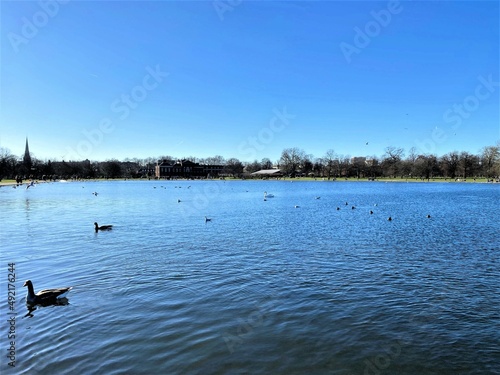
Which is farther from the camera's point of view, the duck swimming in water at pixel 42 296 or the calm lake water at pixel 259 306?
the duck swimming in water at pixel 42 296

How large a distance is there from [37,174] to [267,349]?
20338 cm

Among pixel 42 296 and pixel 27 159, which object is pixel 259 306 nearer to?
pixel 42 296

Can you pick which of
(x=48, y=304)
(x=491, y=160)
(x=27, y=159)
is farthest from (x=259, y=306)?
(x=27, y=159)

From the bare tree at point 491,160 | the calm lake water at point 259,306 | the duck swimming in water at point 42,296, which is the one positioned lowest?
the calm lake water at point 259,306

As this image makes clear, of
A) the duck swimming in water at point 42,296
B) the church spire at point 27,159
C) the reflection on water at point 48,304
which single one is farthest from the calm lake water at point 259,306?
the church spire at point 27,159

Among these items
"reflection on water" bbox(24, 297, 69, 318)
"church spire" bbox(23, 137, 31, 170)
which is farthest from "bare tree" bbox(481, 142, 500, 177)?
"church spire" bbox(23, 137, 31, 170)

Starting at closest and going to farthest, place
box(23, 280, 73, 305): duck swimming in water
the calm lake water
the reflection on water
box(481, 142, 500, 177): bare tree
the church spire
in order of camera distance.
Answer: the calm lake water → the reflection on water → box(23, 280, 73, 305): duck swimming in water → box(481, 142, 500, 177): bare tree → the church spire

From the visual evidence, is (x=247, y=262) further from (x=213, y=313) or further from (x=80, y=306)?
(x=80, y=306)

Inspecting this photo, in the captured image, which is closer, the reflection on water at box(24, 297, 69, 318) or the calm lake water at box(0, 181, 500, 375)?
the calm lake water at box(0, 181, 500, 375)

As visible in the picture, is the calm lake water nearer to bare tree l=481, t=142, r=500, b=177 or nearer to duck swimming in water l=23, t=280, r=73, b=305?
duck swimming in water l=23, t=280, r=73, b=305

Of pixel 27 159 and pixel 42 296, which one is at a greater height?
pixel 27 159

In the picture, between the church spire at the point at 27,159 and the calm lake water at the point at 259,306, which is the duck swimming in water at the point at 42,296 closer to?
the calm lake water at the point at 259,306

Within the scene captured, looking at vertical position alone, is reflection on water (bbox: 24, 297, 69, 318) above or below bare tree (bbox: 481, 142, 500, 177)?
below

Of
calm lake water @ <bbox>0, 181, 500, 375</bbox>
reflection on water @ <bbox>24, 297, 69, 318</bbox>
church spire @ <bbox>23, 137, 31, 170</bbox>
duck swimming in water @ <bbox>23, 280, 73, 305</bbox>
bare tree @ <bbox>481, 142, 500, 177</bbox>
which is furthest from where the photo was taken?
church spire @ <bbox>23, 137, 31, 170</bbox>
